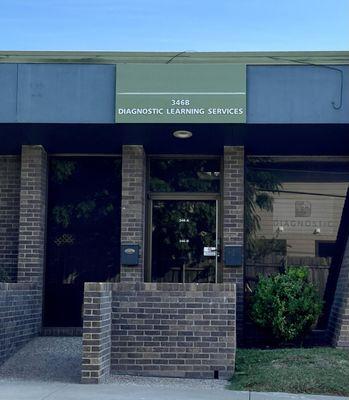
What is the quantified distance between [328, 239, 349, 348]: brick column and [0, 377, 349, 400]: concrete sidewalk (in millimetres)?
2577

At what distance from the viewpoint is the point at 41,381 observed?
31.9ft

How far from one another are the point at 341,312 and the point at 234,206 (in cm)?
259

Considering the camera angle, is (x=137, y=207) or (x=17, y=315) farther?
(x=137, y=207)

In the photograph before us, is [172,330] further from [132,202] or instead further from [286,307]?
[132,202]

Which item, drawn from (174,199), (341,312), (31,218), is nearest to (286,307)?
(341,312)

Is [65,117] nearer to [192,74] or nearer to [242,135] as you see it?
[192,74]

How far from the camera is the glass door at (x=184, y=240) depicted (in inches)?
528

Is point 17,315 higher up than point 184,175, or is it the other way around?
point 184,175

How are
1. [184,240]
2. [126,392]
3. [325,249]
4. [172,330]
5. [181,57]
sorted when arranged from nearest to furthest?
1. [126,392]
2. [172,330]
3. [181,57]
4. [325,249]
5. [184,240]

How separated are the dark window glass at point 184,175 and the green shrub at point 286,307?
7.67ft

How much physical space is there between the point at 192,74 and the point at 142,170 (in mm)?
2278

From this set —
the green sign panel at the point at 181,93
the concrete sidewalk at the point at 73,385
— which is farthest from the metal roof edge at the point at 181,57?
the concrete sidewalk at the point at 73,385

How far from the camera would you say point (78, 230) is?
1354 cm

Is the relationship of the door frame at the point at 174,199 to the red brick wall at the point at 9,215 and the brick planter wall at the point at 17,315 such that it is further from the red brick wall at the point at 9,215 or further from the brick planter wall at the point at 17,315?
the red brick wall at the point at 9,215
